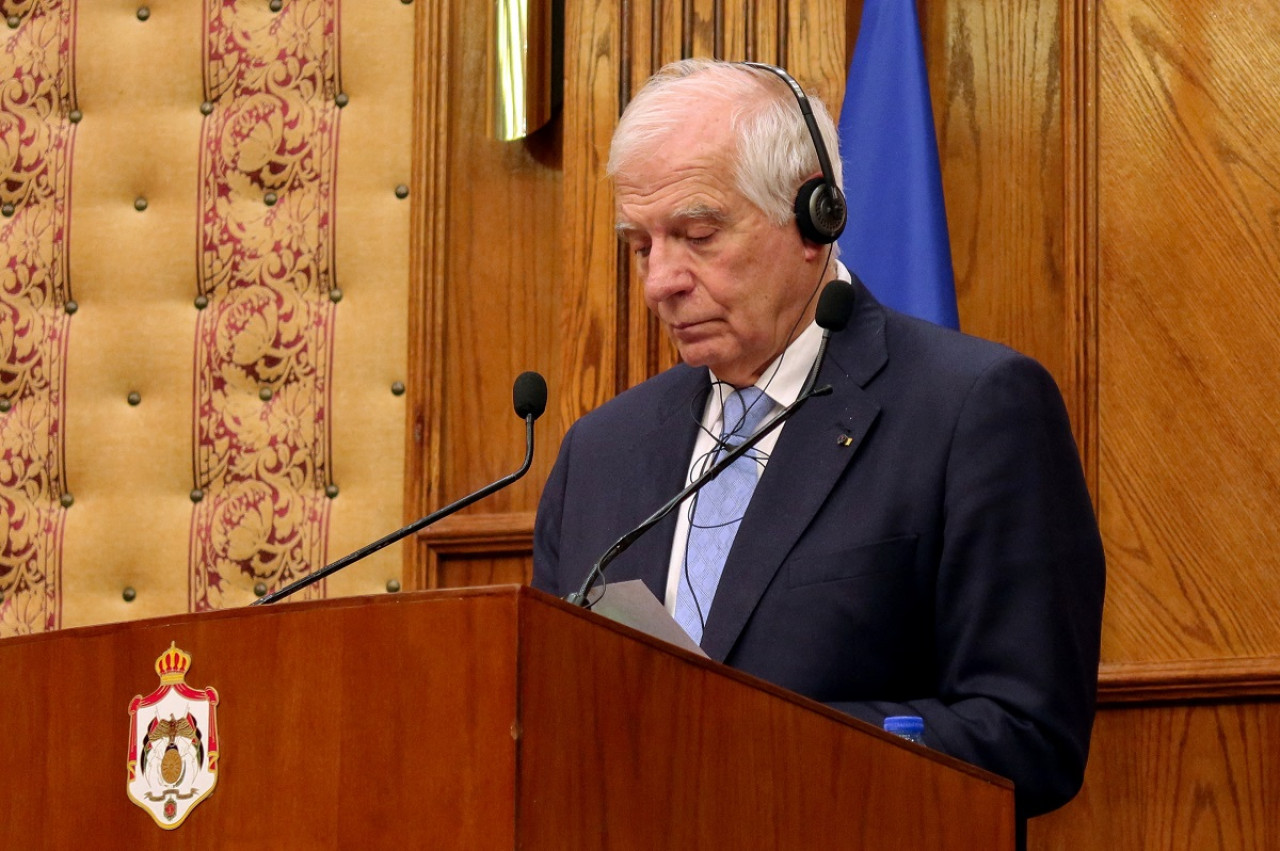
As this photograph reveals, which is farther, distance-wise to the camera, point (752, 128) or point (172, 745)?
point (752, 128)

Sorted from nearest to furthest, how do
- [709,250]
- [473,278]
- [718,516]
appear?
[718,516], [709,250], [473,278]

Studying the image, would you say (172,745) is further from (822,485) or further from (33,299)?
(33,299)

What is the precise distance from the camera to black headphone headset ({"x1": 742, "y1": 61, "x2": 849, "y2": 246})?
2166 millimetres

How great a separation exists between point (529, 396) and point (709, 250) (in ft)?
1.47

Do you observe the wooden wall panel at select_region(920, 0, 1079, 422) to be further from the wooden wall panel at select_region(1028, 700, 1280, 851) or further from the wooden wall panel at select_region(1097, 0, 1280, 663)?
the wooden wall panel at select_region(1028, 700, 1280, 851)

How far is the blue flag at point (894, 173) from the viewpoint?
2.93 metres

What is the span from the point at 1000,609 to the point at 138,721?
2.96 feet

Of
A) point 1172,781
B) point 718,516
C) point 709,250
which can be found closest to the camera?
point 718,516

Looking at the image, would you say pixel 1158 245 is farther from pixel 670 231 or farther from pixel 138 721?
pixel 138 721

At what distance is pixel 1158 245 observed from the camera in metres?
2.92

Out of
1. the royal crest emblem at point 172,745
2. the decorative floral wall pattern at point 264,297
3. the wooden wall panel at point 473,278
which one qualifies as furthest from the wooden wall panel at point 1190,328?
the royal crest emblem at point 172,745

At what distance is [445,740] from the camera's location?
3.97 ft

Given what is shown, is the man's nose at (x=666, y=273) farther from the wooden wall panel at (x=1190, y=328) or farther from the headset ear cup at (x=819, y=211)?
the wooden wall panel at (x=1190, y=328)

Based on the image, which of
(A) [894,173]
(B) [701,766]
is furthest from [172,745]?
(A) [894,173]
